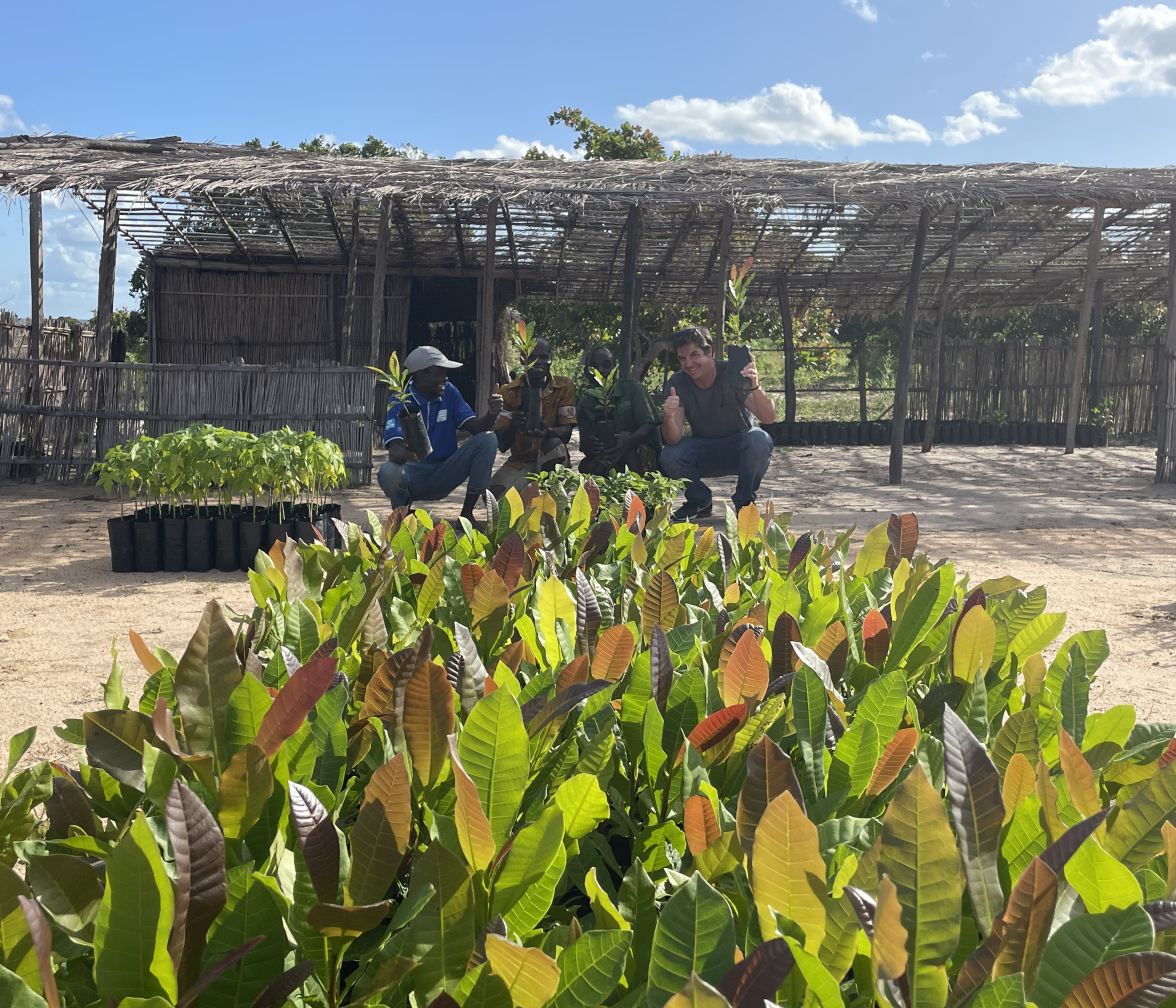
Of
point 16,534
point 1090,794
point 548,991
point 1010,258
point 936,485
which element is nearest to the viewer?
point 548,991

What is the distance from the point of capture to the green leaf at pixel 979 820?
0.81 meters

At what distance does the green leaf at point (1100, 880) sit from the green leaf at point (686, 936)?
291 mm

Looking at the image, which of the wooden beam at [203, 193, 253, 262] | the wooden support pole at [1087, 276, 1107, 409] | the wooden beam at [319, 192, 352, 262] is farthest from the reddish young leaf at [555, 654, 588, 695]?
the wooden support pole at [1087, 276, 1107, 409]

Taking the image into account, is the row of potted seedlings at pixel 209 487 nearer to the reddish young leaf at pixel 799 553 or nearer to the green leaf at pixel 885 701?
the reddish young leaf at pixel 799 553

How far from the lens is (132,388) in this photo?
35.9 ft

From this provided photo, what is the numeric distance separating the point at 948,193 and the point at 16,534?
10.1 m

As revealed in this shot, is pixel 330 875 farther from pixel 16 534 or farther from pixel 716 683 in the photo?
pixel 16 534

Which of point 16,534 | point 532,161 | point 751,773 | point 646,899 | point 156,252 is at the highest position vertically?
point 532,161

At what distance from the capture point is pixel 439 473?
23.0 ft

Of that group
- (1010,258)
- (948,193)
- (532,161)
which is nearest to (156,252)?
(532,161)

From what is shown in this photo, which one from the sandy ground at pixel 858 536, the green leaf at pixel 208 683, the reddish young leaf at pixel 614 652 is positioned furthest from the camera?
the sandy ground at pixel 858 536

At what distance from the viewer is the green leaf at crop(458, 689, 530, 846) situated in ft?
2.97

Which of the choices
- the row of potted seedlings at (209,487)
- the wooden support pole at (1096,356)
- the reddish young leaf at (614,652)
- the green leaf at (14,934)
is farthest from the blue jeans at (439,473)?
the wooden support pole at (1096,356)

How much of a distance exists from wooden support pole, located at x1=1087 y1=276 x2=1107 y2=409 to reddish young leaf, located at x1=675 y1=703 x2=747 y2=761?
1947 cm
